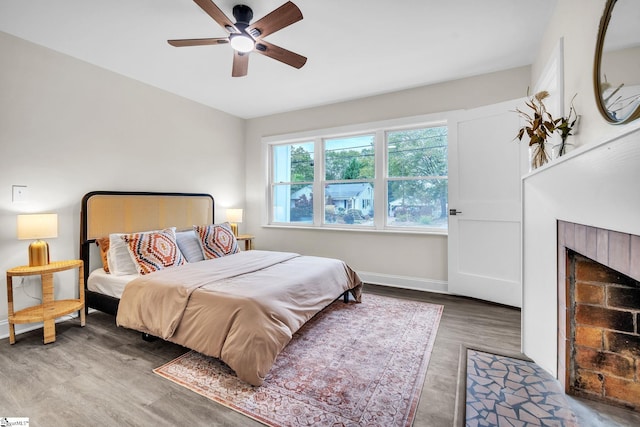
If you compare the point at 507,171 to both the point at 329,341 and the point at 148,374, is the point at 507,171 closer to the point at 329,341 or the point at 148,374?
the point at 329,341

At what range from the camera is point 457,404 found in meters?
1.60

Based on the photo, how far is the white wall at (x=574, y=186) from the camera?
919 mm

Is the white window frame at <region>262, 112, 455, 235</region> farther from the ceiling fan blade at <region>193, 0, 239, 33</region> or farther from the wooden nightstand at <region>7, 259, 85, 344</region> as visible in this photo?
the wooden nightstand at <region>7, 259, 85, 344</region>

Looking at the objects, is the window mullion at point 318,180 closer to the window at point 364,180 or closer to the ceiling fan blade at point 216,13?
the window at point 364,180

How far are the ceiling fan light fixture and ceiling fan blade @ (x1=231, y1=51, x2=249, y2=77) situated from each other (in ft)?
0.49

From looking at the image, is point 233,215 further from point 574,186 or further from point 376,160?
point 574,186

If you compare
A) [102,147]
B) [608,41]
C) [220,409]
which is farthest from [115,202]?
[608,41]

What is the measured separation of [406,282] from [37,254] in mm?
3884

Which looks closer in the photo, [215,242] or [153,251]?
[153,251]

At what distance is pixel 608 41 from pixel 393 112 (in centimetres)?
263

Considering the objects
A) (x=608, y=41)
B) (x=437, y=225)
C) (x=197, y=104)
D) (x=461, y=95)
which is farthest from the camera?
(x=197, y=104)

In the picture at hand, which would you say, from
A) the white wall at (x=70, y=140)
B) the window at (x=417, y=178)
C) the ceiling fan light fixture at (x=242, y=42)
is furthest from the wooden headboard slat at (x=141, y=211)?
the window at (x=417, y=178)

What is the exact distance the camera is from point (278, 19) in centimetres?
195

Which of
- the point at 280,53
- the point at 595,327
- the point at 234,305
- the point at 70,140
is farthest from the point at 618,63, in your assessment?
the point at 70,140
